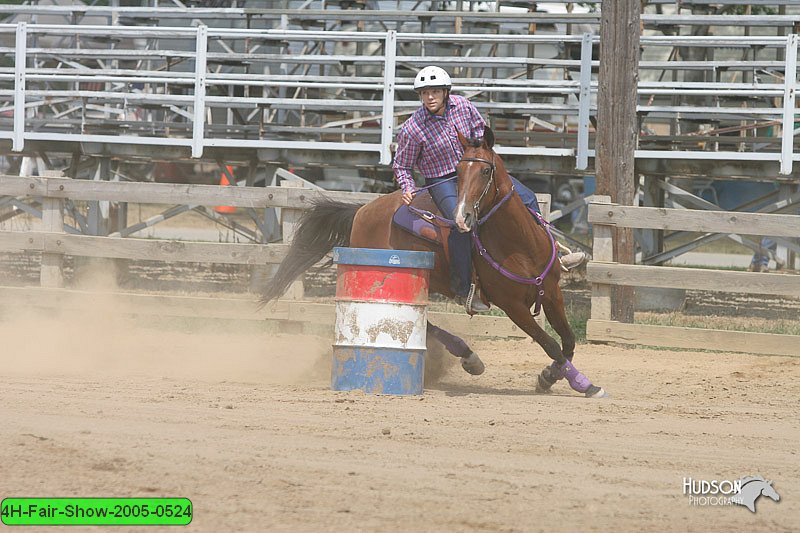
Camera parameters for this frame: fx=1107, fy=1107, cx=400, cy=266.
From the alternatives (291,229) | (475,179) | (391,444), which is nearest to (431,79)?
(475,179)

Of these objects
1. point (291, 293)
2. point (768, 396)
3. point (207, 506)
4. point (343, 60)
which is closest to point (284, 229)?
point (291, 293)

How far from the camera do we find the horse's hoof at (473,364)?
8586 millimetres

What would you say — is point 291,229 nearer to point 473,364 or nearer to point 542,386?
point 473,364

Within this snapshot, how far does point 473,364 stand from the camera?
8.59 meters

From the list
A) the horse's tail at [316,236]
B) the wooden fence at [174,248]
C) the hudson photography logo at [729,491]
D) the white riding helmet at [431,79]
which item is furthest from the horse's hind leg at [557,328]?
the hudson photography logo at [729,491]

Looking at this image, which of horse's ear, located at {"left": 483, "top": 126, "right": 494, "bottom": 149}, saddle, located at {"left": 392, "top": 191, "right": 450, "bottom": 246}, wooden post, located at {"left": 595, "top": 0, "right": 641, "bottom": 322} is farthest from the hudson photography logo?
wooden post, located at {"left": 595, "top": 0, "right": 641, "bottom": 322}

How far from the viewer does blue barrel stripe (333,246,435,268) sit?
750 cm

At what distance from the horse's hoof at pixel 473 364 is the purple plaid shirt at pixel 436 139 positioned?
142 centimetres

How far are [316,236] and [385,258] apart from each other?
210 cm

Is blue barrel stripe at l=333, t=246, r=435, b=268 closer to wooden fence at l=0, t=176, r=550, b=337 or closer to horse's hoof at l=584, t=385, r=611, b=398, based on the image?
horse's hoof at l=584, t=385, r=611, b=398

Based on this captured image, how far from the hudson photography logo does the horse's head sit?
2.45 metres

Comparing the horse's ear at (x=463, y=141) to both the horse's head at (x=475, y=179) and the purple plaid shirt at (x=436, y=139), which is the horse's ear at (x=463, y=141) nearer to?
the horse's head at (x=475, y=179)

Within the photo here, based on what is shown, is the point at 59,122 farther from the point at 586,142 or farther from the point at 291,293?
the point at 586,142

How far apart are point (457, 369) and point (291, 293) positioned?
2.40 metres
